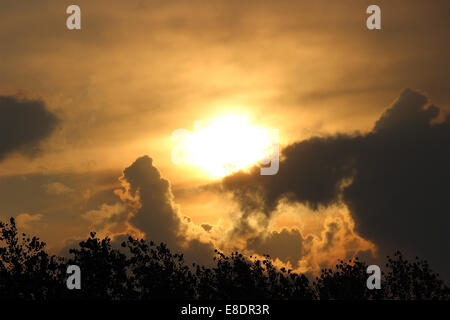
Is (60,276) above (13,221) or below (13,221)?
below

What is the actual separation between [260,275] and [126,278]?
62.8 ft

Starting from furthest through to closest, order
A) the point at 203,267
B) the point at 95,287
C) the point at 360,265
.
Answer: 1. the point at 360,265
2. the point at 203,267
3. the point at 95,287

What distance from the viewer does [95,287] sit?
7169 cm

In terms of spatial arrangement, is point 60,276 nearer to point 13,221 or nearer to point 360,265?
point 13,221
